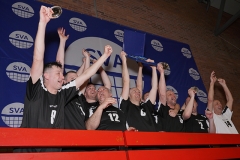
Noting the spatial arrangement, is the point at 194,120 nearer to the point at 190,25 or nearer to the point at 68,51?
the point at 68,51

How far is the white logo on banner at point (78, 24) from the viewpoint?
391 cm

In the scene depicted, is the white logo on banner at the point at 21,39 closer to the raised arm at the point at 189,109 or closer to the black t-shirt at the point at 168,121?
the black t-shirt at the point at 168,121

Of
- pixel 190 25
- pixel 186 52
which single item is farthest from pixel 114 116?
pixel 190 25

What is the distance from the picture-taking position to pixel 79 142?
159cm

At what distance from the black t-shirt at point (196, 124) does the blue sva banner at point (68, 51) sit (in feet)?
3.79

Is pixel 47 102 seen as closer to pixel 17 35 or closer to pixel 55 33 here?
pixel 17 35

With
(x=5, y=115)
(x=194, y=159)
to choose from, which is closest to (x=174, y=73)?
(x=194, y=159)

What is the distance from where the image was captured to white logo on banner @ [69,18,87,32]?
3.91 m

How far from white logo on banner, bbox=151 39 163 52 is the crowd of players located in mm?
1532

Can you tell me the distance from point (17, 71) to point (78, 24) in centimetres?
148

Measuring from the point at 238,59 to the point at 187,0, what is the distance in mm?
2666

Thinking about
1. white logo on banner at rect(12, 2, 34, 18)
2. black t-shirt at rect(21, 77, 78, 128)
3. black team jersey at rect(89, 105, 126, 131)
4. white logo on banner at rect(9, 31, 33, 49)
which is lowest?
black team jersey at rect(89, 105, 126, 131)

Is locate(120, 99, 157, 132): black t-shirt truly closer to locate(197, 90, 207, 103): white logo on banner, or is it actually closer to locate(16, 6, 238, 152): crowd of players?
locate(16, 6, 238, 152): crowd of players

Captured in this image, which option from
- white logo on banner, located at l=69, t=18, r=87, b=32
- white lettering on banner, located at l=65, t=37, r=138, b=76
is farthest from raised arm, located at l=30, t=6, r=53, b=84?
white logo on banner, located at l=69, t=18, r=87, b=32
